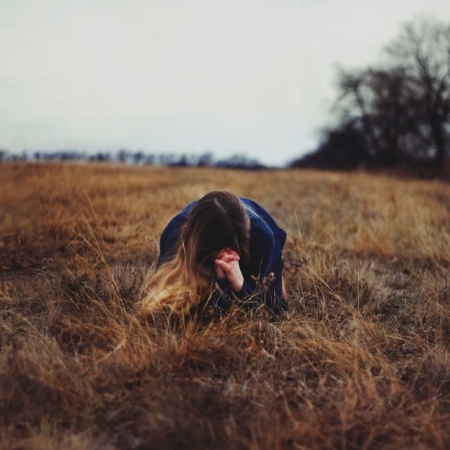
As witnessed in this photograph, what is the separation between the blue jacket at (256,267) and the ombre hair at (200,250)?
109mm

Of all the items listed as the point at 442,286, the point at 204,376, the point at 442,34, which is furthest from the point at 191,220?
the point at 442,34

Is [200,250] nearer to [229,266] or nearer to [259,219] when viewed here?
[229,266]

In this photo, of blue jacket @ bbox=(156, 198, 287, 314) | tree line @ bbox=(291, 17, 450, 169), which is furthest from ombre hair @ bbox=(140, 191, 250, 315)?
tree line @ bbox=(291, 17, 450, 169)

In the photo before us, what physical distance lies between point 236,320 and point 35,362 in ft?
2.85

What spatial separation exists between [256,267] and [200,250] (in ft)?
1.31

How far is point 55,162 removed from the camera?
26.9 feet

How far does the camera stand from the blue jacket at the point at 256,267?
223 cm

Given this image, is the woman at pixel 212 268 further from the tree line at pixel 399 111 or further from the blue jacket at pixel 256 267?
the tree line at pixel 399 111

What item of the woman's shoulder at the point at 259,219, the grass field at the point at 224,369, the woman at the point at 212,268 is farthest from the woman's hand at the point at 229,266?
the woman's shoulder at the point at 259,219

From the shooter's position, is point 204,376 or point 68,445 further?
point 204,376

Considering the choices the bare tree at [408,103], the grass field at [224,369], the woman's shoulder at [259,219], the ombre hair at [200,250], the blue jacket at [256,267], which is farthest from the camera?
the bare tree at [408,103]

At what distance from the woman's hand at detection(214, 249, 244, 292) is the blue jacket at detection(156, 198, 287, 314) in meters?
0.06

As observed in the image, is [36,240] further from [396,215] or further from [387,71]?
[387,71]

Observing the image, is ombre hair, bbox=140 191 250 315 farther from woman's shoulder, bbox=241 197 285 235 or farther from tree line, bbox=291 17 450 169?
tree line, bbox=291 17 450 169
